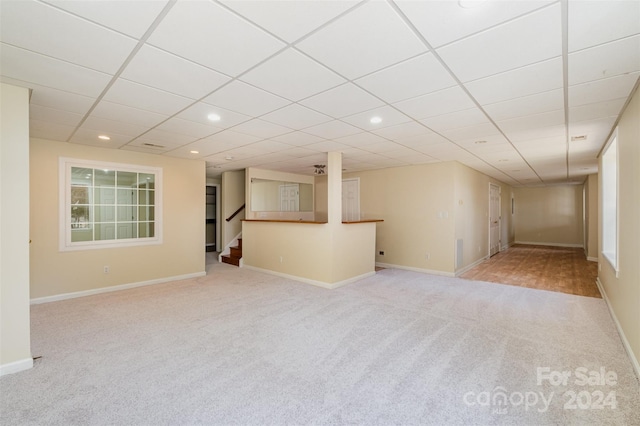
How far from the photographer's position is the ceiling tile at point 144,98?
2.45 meters

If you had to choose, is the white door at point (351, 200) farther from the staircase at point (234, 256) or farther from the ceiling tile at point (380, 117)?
the ceiling tile at point (380, 117)

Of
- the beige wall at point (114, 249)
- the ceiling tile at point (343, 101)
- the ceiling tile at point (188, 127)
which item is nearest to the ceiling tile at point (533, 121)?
the ceiling tile at point (343, 101)

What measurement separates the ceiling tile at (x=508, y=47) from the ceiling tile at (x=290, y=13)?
31.6 inches

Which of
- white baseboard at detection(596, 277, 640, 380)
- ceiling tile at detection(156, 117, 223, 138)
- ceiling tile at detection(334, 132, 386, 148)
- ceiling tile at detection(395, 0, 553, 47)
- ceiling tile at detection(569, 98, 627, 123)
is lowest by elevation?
white baseboard at detection(596, 277, 640, 380)

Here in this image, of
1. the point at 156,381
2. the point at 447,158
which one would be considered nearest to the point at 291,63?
the point at 156,381

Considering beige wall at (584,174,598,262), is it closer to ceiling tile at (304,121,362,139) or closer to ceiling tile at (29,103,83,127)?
ceiling tile at (304,121,362,139)

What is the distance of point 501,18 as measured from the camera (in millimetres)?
1551

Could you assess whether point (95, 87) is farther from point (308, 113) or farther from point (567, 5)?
point (567, 5)

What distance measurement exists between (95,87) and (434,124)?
341 centimetres

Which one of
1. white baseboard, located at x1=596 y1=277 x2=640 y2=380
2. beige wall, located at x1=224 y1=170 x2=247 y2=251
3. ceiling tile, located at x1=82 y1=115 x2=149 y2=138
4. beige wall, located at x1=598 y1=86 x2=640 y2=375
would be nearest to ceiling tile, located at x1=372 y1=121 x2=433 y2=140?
beige wall, located at x1=598 y1=86 x2=640 y2=375

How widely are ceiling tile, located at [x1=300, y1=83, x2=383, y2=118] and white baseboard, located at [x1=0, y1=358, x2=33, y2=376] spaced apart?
10.8 ft

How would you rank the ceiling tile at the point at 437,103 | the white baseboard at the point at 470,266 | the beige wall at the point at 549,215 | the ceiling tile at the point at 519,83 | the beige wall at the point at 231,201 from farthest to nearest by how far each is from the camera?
the beige wall at the point at 549,215 → the beige wall at the point at 231,201 → the white baseboard at the point at 470,266 → the ceiling tile at the point at 437,103 → the ceiling tile at the point at 519,83

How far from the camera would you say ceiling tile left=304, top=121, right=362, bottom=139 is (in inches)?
138

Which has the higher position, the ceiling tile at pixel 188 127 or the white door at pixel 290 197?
the ceiling tile at pixel 188 127
